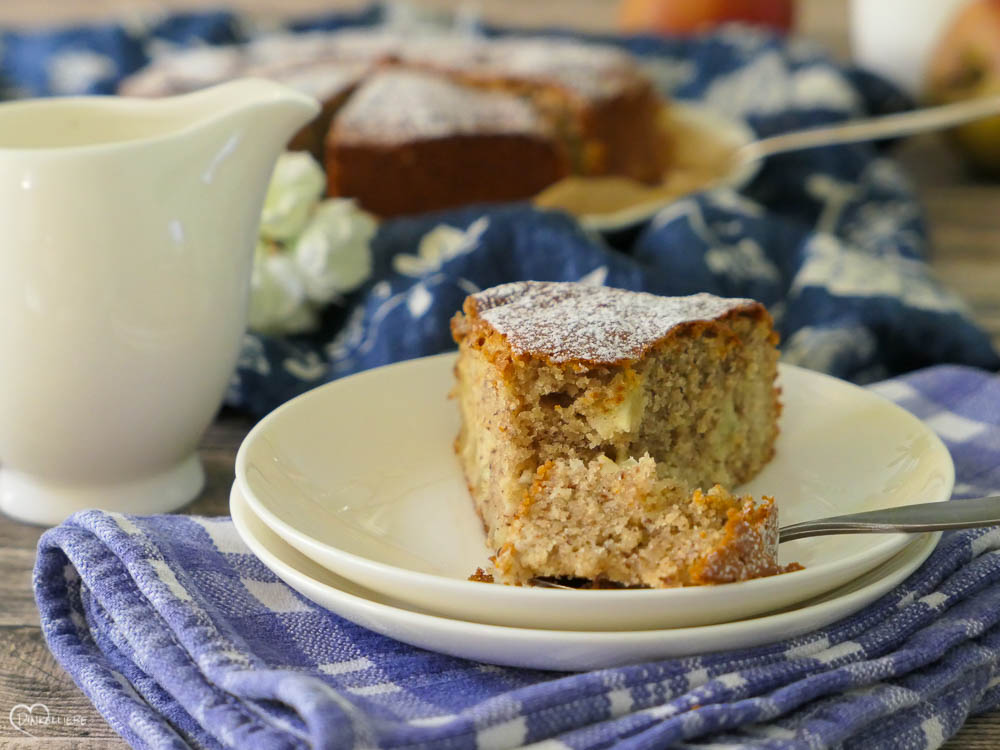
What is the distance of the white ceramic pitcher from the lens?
4.46ft

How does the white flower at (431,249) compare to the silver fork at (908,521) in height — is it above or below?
below

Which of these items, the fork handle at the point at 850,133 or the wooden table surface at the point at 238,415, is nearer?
the wooden table surface at the point at 238,415

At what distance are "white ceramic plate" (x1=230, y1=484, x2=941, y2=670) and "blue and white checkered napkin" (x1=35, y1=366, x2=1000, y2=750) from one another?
2cm

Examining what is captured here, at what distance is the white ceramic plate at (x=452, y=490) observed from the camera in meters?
1.00

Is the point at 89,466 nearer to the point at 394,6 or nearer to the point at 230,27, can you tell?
the point at 230,27

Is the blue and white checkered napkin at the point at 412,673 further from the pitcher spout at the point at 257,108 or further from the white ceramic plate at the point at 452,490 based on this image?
the pitcher spout at the point at 257,108

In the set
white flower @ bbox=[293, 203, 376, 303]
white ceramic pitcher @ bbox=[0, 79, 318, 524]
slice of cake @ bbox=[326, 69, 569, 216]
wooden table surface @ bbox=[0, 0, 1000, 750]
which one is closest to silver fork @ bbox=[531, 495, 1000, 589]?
wooden table surface @ bbox=[0, 0, 1000, 750]

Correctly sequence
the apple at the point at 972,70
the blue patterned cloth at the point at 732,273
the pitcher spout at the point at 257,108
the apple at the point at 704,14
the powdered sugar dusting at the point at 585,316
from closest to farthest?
the powdered sugar dusting at the point at 585,316, the pitcher spout at the point at 257,108, the blue patterned cloth at the point at 732,273, the apple at the point at 972,70, the apple at the point at 704,14

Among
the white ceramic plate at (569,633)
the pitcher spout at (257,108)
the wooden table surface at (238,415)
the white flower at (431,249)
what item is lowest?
the wooden table surface at (238,415)

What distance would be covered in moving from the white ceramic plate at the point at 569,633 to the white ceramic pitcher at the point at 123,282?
459mm

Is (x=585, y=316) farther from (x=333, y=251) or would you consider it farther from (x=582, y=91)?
(x=582, y=91)

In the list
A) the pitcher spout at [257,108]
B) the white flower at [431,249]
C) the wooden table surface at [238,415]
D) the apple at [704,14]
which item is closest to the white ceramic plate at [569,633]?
the wooden table surface at [238,415]

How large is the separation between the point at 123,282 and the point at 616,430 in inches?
24.7

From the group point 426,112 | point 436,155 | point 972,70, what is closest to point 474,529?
point 436,155
